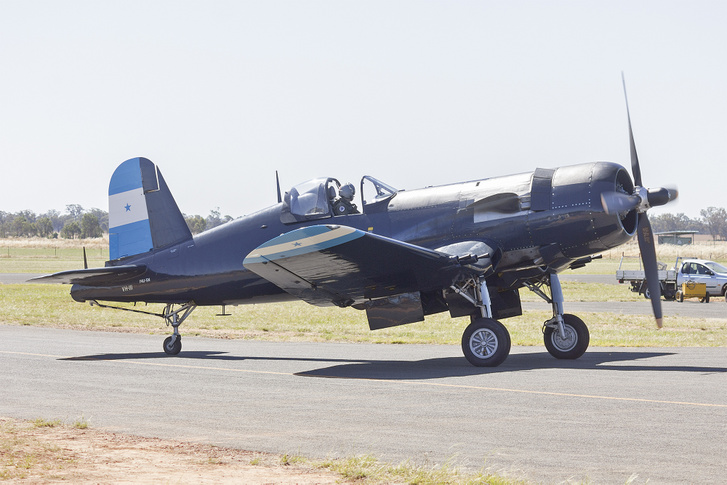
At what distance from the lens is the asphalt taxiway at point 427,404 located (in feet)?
23.9

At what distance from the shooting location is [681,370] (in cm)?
1325

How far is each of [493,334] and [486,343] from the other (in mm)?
236

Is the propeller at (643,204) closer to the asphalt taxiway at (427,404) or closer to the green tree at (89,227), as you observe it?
the asphalt taxiway at (427,404)

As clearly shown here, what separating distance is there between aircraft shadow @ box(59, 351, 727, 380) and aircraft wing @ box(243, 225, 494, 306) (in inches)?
57.3

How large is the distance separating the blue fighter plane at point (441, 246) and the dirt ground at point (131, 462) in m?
5.83

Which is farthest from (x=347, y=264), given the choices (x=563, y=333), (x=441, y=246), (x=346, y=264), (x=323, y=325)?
(x=323, y=325)

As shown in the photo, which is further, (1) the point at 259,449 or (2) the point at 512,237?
(2) the point at 512,237

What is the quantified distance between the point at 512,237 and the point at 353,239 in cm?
329

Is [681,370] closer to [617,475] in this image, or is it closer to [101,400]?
[617,475]

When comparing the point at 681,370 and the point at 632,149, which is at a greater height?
the point at 632,149

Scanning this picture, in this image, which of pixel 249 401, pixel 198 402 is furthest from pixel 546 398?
pixel 198 402

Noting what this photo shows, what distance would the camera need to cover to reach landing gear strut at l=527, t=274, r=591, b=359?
15.7m

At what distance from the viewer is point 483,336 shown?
46.5 feet

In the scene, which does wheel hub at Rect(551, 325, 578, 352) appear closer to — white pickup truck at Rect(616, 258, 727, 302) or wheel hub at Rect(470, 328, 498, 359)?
wheel hub at Rect(470, 328, 498, 359)
